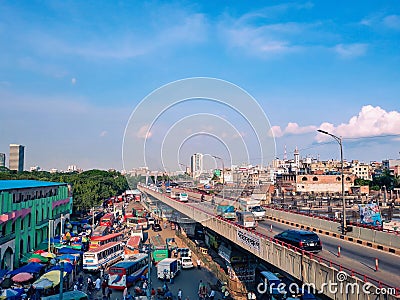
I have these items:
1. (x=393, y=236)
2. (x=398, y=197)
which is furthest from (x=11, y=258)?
(x=398, y=197)

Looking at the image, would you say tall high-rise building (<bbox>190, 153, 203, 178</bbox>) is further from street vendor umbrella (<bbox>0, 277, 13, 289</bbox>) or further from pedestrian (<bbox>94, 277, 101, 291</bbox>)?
street vendor umbrella (<bbox>0, 277, 13, 289</bbox>)

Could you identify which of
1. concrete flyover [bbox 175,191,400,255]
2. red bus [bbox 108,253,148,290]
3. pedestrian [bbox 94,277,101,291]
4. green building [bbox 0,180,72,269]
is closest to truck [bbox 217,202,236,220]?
concrete flyover [bbox 175,191,400,255]

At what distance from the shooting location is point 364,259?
615 inches

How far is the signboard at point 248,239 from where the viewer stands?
62.1 ft

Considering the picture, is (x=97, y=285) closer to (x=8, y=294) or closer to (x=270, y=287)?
(x=8, y=294)

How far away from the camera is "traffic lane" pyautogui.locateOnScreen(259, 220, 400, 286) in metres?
12.8

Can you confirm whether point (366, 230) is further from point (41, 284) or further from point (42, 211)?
point (42, 211)

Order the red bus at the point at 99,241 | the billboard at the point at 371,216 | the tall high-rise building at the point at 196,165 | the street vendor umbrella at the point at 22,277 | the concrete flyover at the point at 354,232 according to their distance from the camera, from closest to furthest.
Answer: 1. the concrete flyover at the point at 354,232
2. the street vendor umbrella at the point at 22,277
3. the billboard at the point at 371,216
4. the red bus at the point at 99,241
5. the tall high-rise building at the point at 196,165

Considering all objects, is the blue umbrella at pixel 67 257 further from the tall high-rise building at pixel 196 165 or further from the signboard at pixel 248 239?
the tall high-rise building at pixel 196 165

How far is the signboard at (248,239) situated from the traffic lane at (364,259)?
3.17m

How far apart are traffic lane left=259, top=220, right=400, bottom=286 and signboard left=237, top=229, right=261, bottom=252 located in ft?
10.4

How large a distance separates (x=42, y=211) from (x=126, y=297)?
1860cm

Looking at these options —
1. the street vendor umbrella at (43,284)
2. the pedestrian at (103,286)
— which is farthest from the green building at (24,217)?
the pedestrian at (103,286)

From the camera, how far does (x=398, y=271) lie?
13.4 m
